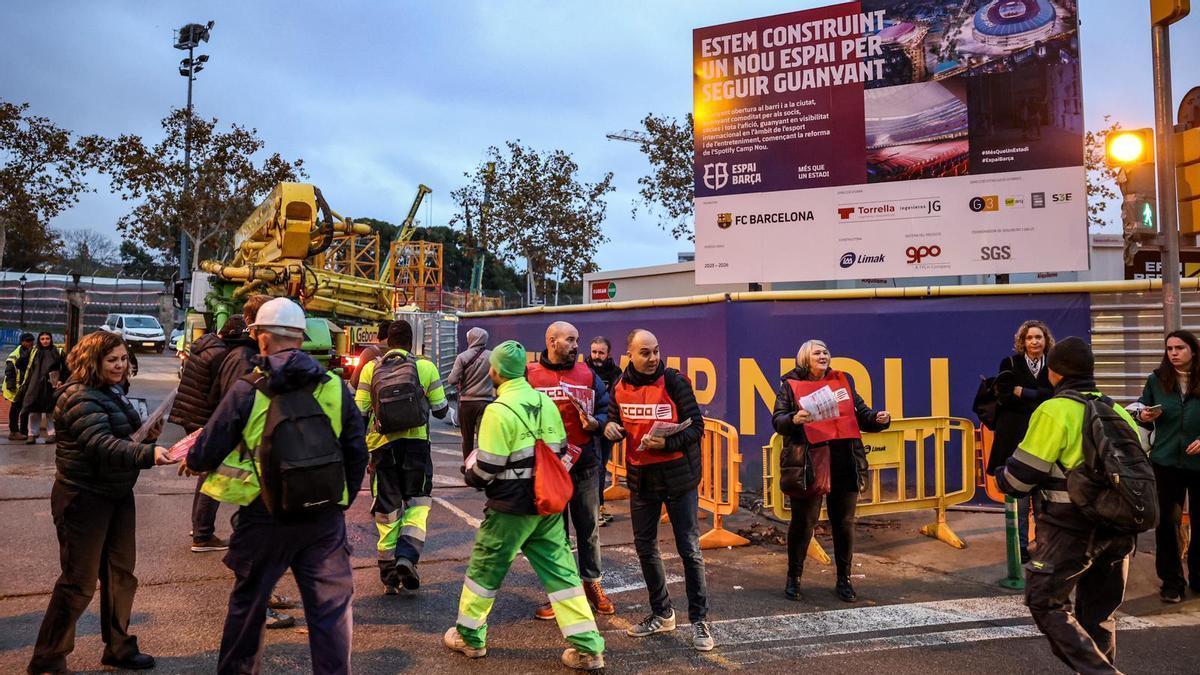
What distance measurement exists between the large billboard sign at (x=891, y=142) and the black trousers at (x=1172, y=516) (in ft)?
18.4

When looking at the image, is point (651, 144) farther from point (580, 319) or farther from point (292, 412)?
point (292, 412)

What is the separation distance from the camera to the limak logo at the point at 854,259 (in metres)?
11.8

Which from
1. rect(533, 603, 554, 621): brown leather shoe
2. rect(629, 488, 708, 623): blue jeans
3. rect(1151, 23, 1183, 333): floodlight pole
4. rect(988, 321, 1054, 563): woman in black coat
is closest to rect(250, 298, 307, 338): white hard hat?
rect(629, 488, 708, 623): blue jeans

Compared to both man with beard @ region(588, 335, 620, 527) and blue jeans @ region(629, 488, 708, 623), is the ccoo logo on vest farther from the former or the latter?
man with beard @ region(588, 335, 620, 527)

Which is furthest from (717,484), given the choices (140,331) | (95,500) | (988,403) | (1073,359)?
(140,331)

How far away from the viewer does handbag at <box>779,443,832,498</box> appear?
579 cm

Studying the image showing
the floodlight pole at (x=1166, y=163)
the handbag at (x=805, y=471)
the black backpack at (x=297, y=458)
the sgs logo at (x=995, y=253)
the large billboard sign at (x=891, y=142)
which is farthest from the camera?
the sgs logo at (x=995, y=253)

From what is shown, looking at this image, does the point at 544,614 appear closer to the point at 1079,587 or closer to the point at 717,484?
the point at 717,484

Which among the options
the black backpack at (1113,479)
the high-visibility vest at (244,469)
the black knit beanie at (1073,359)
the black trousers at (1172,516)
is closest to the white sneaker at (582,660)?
the high-visibility vest at (244,469)

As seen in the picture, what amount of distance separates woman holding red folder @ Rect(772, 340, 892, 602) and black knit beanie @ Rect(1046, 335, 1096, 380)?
1.83 m

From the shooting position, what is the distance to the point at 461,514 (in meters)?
8.39

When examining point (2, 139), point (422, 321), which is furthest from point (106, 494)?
point (2, 139)

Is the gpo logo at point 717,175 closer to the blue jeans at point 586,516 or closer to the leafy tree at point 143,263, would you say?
the blue jeans at point 586,516

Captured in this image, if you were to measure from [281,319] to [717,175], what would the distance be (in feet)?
31.9
